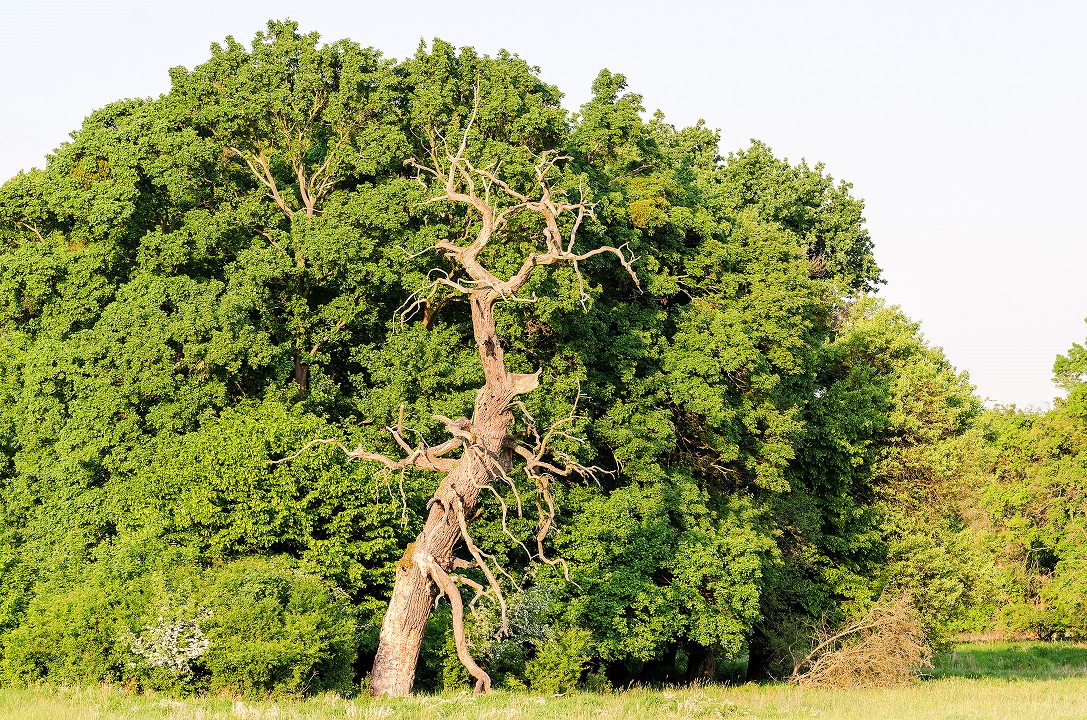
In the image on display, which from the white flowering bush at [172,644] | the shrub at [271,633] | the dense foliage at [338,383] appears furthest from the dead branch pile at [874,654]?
the white flowering bush at [172,644]

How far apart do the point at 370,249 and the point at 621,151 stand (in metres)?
9.04

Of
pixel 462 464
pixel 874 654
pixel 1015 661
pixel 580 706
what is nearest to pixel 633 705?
pixel 580 706

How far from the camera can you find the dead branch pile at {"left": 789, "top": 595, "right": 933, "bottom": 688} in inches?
1272

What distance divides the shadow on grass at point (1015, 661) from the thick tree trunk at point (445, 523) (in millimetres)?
24485

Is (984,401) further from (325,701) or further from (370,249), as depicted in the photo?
(325,701)

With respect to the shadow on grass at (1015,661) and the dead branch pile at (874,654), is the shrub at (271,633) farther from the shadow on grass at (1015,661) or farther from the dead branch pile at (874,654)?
the shadow on grass at (1015,661)

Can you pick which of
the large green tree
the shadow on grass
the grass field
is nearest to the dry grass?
the grass field

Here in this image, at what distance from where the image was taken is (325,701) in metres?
19.5

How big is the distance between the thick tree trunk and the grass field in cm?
138

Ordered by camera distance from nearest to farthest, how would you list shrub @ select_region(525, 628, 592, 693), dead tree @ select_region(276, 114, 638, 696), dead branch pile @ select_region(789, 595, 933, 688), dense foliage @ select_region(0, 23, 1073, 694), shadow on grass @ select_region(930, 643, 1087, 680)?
dead tree @ select_region(276, 114, 638, 696) → dense foliage @ select_region(0, 23, 1073, 694) → shrub @ select_region(525, 628, 592, 693) → dead branch pile @ select_region(789, 595, 933, 688) → shadow on grass @ select_region(930, 643, 1087, 680)

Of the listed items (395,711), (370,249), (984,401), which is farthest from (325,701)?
(984,401)

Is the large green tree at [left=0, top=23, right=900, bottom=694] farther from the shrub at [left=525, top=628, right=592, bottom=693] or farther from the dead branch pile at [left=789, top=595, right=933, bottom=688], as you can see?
the dead branch pile at [left=789, top=595, right=933, bottom=688]

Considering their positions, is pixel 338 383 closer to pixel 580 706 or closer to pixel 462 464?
pixel 462 464

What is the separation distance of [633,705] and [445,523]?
16.0 ft
